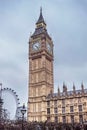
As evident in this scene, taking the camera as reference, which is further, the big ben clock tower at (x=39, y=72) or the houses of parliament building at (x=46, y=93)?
the big ben clock tower at (x=39, y=72)

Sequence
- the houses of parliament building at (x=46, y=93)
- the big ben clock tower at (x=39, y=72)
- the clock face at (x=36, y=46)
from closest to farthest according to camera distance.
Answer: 1. the houses of parliament building at (x=46, y=93)
2. the big ben clock tower at (x=39, y=72)
3. the clock face at (x=36, y=46)

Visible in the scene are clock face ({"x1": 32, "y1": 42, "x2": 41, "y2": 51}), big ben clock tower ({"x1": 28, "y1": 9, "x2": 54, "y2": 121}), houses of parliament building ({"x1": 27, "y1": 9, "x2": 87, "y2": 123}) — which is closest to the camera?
houses of parliament building ({"x1": 27, "y1": 9, "x2": 87, "y2": 123})

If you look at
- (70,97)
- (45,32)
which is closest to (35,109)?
(70,97)

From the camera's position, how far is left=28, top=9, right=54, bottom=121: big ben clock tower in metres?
88.2

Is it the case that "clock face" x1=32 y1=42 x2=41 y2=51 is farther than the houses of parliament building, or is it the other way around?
"clock face" x1=32 y1=42 x2=41 y2=51

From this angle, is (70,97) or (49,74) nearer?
(70,97)

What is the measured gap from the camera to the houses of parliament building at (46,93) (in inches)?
3214

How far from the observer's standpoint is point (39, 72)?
93.4 meters

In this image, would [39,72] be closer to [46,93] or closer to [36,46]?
[46,93]

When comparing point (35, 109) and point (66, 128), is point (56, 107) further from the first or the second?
point (66, 128)

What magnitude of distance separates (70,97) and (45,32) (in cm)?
2825

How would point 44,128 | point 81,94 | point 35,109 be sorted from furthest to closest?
point 35,109
point 81,94
point 44,128

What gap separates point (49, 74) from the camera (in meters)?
96.2

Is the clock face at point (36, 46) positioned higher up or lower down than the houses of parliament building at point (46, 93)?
higher up
